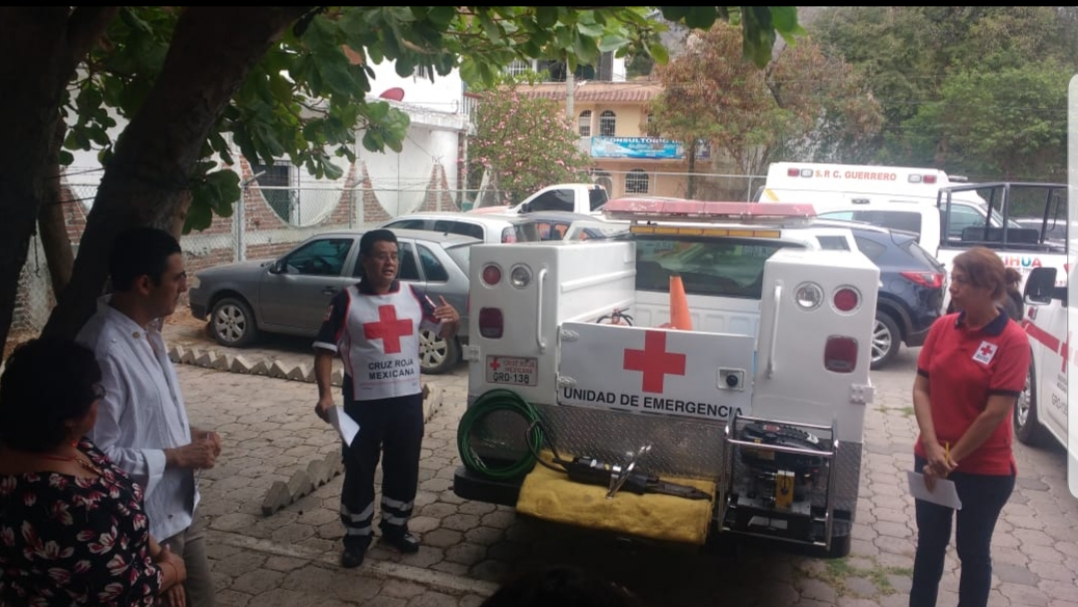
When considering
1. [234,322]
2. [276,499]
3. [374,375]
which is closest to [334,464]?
[276,499]

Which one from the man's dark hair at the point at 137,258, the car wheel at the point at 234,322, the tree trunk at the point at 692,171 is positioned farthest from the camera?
the tree trunk at the point at 692,171

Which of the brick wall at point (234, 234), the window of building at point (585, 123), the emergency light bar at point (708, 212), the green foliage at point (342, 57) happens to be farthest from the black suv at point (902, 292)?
the window of building at point (585, 123)

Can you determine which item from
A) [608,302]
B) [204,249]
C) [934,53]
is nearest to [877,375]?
[608,302]

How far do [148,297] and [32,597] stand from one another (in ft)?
3.27

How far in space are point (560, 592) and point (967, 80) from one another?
27.8 m

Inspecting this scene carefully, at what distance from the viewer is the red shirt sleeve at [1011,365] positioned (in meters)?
3.51

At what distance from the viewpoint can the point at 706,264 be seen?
19.4 ft

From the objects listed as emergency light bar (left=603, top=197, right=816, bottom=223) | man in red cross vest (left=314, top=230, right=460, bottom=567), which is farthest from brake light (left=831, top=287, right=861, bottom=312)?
man in red cross vest (left=314, top=230, right=460, bottom=567)

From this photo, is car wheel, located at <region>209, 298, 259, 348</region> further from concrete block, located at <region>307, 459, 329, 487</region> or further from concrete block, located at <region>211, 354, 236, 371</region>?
concrete block, located at <region>307, 459, 329, 487</region>

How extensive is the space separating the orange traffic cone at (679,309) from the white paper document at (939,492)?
191 centimetres

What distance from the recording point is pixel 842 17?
2942cm

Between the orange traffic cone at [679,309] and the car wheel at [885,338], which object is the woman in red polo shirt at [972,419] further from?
the car wheel at [885,338]

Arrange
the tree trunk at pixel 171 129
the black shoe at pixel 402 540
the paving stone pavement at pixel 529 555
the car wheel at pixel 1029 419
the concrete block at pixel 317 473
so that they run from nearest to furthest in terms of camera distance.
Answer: the tree trunk at pixel 171 129, the paving stone pavement at pixel 529 555, the black shoe at pixel 402 540, the concrete block at pixel 317 473, the car wheel at pixel 1029 419

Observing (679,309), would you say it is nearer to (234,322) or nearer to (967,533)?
(967,533)
